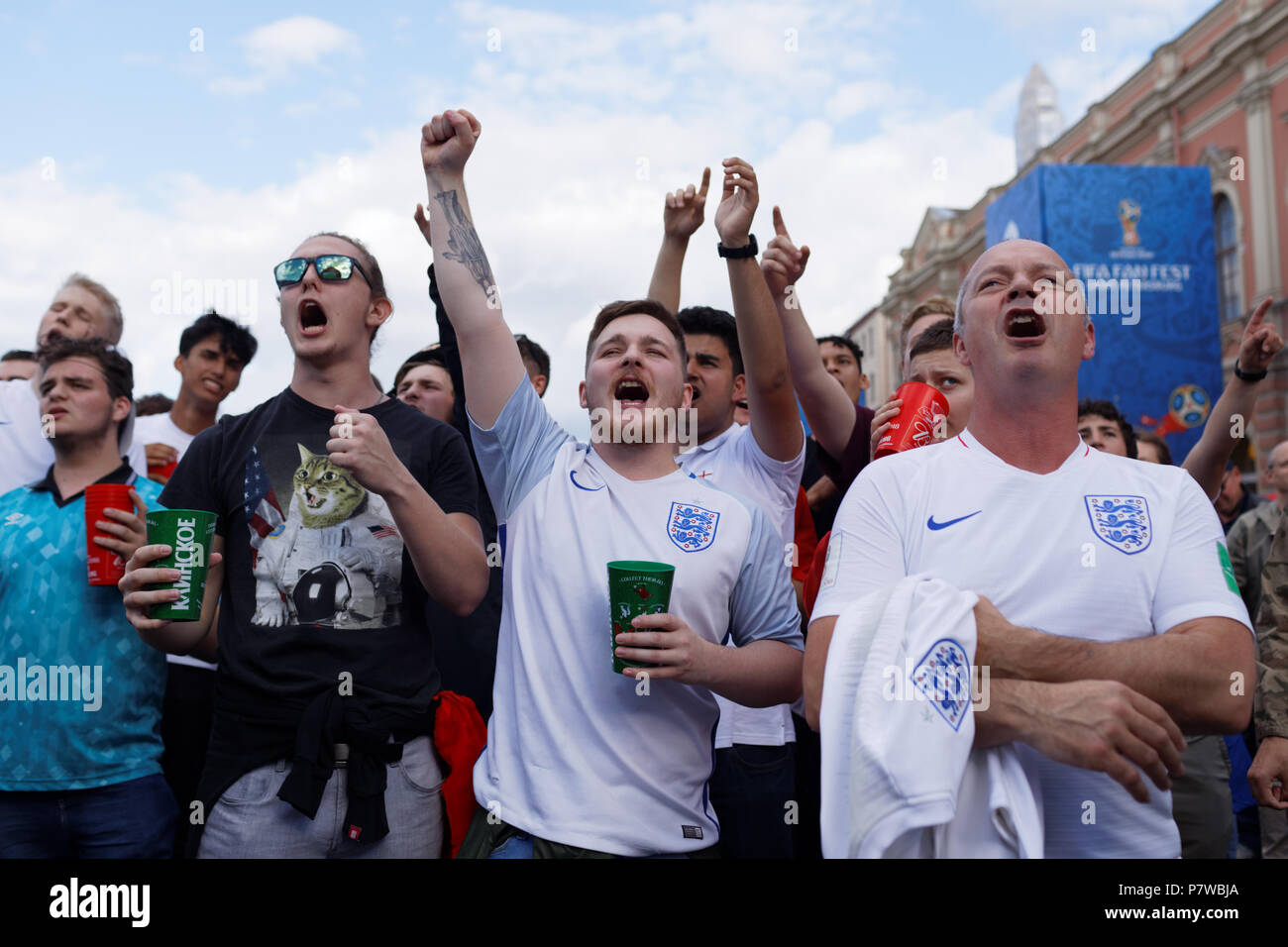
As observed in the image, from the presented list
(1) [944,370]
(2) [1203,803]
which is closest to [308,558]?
(1) [944,370]

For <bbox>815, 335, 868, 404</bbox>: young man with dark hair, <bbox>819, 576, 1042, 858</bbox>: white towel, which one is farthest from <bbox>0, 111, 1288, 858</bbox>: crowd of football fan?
<bbox>815, 335, 868, 404</bbox>: young man with dark hair

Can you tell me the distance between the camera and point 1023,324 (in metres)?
2.09

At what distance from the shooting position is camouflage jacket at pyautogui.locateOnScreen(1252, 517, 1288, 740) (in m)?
2.84

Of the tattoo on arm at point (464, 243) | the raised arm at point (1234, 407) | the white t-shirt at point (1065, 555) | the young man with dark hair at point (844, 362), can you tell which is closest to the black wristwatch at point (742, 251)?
the tattoo on arm at point (464, 243)

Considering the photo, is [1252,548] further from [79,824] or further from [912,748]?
[79,824]

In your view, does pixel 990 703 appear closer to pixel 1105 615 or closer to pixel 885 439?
pixel 1105 615

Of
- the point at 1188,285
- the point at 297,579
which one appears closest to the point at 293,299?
the point at 297,579

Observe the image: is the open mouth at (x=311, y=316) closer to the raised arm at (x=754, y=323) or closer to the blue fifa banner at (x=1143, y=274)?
the raised arm at (x=754, y=323)

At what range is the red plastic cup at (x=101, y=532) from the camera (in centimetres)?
256

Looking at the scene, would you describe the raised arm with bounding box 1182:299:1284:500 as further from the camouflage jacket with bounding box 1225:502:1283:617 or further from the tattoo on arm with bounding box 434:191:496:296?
the tattoo on arm with bounding box 434:191:496:296

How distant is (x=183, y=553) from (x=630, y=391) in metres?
1.17

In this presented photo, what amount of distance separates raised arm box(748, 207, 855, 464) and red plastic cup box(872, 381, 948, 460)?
523mm
